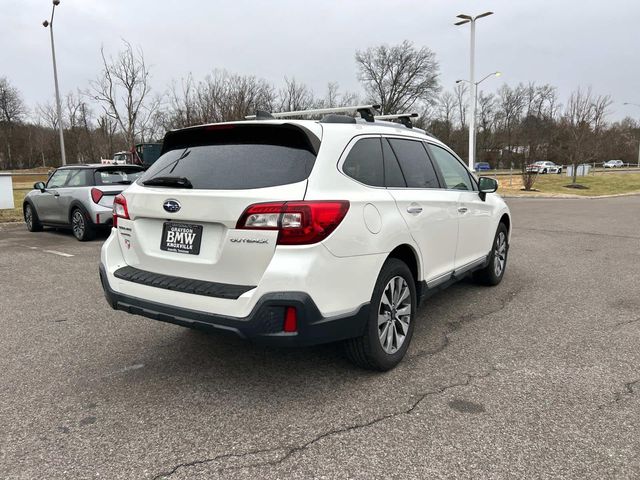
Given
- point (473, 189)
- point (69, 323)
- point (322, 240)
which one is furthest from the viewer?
point (473, 189)

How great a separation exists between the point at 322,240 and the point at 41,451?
184 centimetres

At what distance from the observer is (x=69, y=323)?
15.1ft

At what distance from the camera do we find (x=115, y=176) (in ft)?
31.7

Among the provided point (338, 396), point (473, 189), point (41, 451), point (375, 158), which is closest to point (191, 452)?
point (41, 451)

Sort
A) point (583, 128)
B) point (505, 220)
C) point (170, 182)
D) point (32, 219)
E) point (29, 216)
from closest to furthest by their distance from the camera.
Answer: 1. point (170, 182)
2. point (505, 220)
3. point (32, 219)
4. point (29, 216)
5. point (583, 128)

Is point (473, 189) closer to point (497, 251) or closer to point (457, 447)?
point (497, 251)

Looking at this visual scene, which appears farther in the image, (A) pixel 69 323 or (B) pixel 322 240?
(A) pixel 69 323

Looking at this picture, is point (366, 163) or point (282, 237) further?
point (366, 163)

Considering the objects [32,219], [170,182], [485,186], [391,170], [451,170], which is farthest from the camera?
[32,219]

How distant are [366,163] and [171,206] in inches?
52.5

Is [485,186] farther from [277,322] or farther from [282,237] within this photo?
[277,322]

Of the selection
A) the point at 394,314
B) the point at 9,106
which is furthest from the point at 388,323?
the point at 9,106

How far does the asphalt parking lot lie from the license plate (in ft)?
2.32

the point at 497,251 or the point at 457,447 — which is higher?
the point at 497,251
